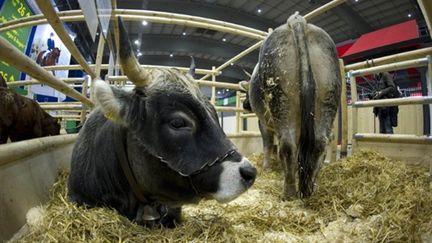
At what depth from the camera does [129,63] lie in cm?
143

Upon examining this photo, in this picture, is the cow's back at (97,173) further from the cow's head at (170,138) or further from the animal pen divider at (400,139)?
the animal pen divider at (400,139)

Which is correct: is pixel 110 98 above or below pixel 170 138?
above

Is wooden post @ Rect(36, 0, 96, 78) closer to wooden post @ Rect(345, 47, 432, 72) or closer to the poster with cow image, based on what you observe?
A: wooden post @ Rect(345, 47, 432, 72)

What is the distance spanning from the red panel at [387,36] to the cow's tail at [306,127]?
32.1ft

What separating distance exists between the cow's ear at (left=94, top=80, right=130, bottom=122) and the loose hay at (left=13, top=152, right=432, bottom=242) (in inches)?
18.2

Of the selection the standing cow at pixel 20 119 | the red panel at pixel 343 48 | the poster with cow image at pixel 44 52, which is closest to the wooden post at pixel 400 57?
the standing cow at pixel 20 119

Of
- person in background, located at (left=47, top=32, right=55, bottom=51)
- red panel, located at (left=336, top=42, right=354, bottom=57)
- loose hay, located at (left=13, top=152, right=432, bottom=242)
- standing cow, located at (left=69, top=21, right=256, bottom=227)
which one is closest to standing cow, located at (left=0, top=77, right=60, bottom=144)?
loose hay, located at (left=13, top=152, right=432, bottom=242)

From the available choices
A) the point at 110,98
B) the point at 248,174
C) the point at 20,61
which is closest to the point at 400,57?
the point at 248,174

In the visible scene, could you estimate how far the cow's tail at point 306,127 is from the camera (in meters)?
2.01

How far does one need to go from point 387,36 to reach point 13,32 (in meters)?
11.2

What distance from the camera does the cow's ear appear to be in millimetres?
1410

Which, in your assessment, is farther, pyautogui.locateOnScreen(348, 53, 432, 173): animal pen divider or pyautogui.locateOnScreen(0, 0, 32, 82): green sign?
pyautogui.locateOnScreen(0, 0, 32, 82): green sign

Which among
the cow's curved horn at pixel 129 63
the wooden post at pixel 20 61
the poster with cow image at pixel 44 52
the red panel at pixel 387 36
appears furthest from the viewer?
the red panel at pixel 387 36

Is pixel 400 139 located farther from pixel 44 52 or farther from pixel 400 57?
pixel 44 52
